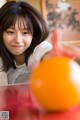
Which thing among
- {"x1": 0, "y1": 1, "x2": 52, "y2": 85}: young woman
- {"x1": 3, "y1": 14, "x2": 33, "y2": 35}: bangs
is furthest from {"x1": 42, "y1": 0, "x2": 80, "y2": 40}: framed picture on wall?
{"x1": 3, "y1": 14, "x2": 33, "y2": 35}: bangs

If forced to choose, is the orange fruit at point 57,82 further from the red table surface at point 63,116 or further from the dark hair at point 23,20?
the dark hair at point 23,20

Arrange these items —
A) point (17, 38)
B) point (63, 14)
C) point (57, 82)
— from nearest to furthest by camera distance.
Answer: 1. point (57, 82)
2. point (17, 38)
3. point (63, 14)

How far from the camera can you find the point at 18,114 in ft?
1.77

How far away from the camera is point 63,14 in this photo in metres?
2.50

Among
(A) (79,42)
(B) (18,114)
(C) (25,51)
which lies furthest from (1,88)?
(A) (79,42)

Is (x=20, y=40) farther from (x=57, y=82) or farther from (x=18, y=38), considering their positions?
(x=57, y=82)

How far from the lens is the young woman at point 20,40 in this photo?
1011 mm

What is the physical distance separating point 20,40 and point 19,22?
8 cm

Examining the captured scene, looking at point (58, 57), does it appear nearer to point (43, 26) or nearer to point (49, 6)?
point (43, 26)

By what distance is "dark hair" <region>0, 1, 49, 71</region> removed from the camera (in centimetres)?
104

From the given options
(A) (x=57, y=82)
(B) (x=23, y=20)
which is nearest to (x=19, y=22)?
(B) (x=23, y=20)

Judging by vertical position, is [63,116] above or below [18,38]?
below

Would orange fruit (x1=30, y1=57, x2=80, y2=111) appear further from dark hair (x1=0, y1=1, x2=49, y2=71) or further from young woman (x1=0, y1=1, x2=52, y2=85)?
dark hair (x1=0, y1=1, x2=49, y2=71)

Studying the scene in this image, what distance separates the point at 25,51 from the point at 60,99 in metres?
0.68
